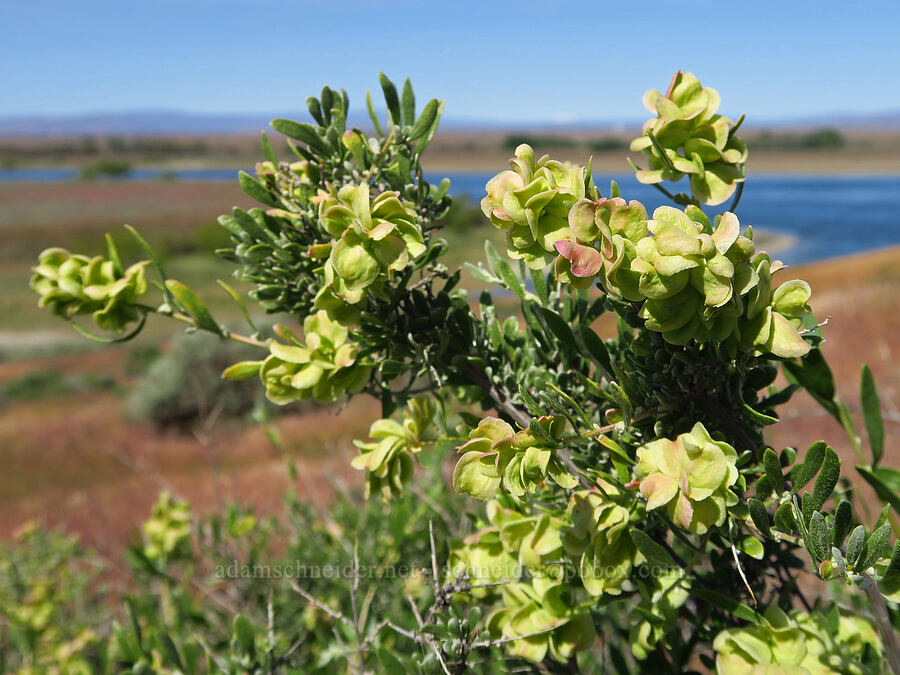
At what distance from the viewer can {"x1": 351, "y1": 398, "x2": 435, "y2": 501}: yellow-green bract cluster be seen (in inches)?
31.8

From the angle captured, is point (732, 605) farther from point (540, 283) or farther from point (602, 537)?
point (540, 283)

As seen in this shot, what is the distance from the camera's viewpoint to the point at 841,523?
57 cm

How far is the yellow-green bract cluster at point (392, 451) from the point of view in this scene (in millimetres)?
807

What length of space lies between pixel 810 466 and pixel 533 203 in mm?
351

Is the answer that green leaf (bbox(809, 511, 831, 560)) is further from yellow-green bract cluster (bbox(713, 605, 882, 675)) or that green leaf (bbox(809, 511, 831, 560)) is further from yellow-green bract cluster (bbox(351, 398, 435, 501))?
yellow-green bract cluster (bbox(351, 398, 435, 501))

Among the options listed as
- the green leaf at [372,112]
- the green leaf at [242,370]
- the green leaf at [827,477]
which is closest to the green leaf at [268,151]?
the green leaf at [372,112]

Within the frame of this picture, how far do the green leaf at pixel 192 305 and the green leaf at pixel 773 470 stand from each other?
2.19 feet

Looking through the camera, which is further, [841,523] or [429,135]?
[429,135]

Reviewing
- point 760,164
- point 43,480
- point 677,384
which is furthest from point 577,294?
point 760,164

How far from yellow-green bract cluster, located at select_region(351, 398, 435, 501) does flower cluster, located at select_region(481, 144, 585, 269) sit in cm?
31

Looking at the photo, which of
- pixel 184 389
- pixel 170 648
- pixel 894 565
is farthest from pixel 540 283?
pixel 184 389

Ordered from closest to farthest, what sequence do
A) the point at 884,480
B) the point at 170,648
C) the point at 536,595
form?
the point at 536,595
the point at 884,480
the point at 170,648

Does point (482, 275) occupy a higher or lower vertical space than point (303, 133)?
lower

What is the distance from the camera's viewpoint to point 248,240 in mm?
879
